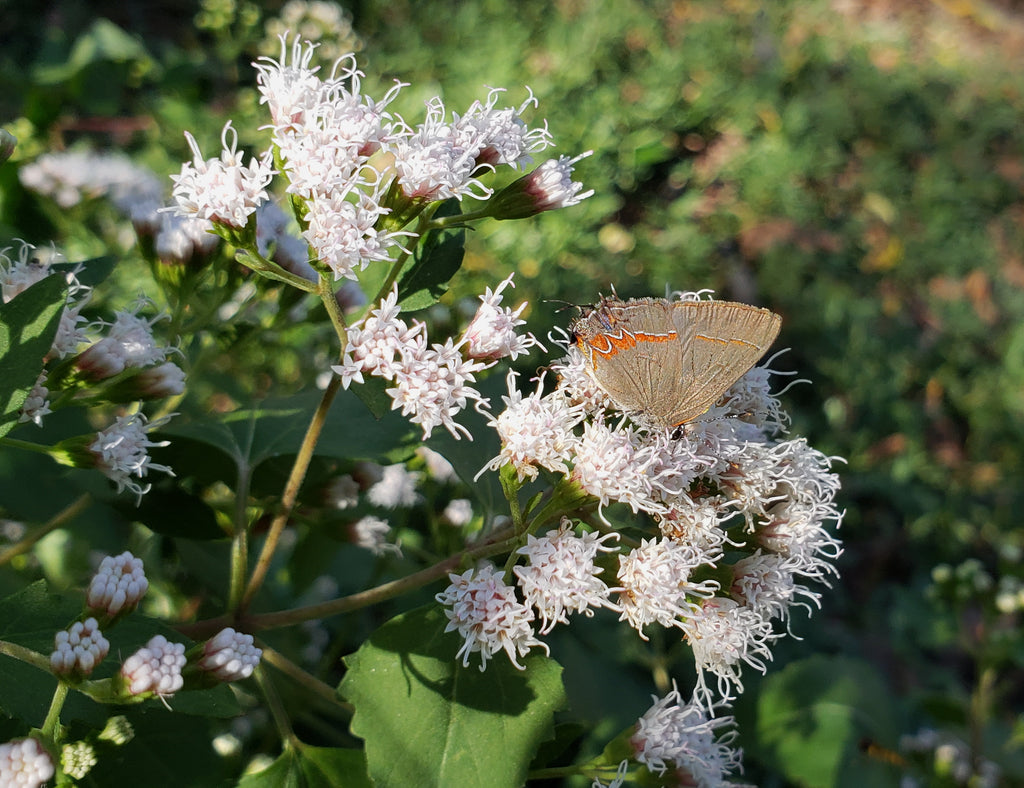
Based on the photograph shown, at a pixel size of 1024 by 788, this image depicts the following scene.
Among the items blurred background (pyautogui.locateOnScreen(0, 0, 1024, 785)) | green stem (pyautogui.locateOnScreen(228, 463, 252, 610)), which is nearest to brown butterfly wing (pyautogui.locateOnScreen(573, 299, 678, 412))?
green stem (pyautogui.locateOnScreen(228, 463, 252, 610))

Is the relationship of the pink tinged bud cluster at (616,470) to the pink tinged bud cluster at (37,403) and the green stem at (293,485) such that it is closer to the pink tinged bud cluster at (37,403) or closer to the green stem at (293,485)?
the green stem at (293,485)

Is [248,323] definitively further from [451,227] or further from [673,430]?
[673,430]

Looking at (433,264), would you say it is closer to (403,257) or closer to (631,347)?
(403,257)

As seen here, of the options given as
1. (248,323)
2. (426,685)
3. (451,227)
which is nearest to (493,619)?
(426,685)

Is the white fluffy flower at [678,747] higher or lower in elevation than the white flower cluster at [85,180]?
lower

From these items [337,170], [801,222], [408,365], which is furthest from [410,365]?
[801,222]

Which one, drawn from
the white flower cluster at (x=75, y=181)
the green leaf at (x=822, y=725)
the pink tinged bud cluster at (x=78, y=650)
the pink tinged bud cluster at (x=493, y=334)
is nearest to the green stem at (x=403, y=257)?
the pink tinged bud cluster at (x=493, y=334)

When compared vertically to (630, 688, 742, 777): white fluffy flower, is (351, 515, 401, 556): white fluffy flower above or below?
above

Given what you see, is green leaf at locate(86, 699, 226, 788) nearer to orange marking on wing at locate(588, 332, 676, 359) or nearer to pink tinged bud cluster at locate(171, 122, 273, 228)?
pink tinged bud cluster at locate(171, 122, 273, 228)
